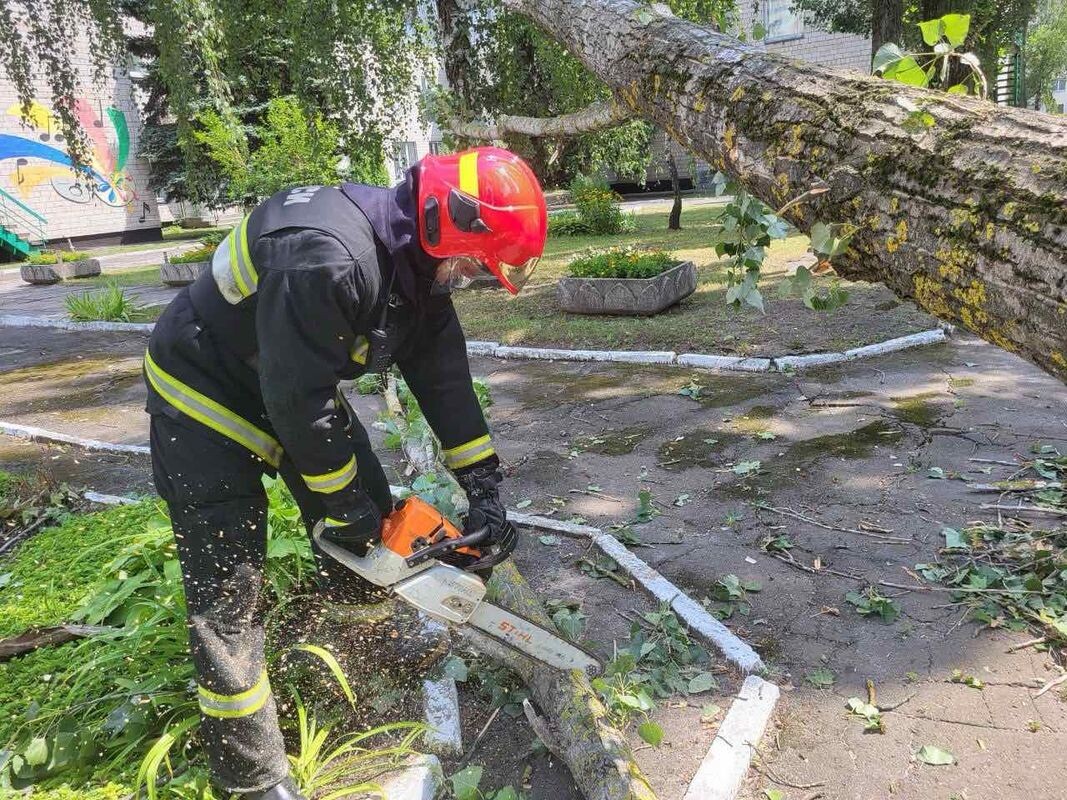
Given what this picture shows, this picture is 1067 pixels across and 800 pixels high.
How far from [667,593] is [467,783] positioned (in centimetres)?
125

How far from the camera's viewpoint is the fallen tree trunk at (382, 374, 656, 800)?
201 centimetres

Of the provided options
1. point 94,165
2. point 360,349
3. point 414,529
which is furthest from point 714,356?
point 94,165

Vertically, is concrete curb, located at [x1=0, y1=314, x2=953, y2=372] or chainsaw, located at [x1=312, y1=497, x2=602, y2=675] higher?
chainsaw, located at [x1=312, y1=497, x2=602, y2=675]

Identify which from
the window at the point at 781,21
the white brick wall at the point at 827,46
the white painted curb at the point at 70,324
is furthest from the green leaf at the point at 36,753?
the white brick wall at the point at 827,46

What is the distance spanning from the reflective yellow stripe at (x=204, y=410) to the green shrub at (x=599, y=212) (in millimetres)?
14607

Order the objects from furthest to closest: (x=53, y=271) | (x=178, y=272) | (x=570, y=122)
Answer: (x=53, y=271) → (x=178, y=272) → (x=570, y=122)

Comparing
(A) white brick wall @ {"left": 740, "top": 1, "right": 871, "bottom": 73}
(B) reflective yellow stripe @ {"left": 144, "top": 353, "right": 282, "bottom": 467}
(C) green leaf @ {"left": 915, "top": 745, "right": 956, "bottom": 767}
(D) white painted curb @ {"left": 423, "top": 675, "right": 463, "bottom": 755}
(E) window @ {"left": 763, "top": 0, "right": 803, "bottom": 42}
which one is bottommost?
(C) green leaf @ {"left": 915, "top": 745, "right": 956, "bottom": 767}

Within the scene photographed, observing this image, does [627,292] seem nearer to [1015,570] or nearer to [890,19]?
[890,19]

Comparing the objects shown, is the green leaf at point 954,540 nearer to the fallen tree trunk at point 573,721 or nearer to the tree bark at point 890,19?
the fallen tree trunk at point 573,721

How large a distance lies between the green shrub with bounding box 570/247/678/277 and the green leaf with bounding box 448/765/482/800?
6853 mm

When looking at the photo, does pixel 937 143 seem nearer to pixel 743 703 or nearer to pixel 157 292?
pixel 743 703

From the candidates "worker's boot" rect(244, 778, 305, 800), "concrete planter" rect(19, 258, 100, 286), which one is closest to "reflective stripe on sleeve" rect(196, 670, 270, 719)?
"worker's boot" rect(244, 778, 305, 800)

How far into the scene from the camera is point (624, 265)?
838 cm

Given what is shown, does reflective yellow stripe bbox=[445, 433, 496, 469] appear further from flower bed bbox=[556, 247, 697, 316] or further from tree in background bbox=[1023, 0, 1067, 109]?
tree in background bbox=[1023, 0, 1067, 109]
